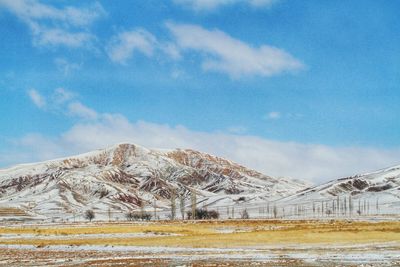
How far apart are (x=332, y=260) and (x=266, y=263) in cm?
554

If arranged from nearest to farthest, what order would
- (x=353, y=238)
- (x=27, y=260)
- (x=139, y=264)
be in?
(x=139, y=264) → (x=27, y=260) → (x=353, y=238)

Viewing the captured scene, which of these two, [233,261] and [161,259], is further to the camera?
[161,259]

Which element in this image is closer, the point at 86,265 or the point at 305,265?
the point at 305,265

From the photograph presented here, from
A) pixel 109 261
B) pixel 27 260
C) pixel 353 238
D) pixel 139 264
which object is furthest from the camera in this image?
pixel 353 238

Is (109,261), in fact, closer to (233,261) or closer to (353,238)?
(233,261)

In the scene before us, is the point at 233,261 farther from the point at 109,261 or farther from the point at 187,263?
the point at 109,261

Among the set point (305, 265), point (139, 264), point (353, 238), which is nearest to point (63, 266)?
point (139, 264)

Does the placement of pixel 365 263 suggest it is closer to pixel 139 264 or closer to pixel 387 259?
pixel 387 259

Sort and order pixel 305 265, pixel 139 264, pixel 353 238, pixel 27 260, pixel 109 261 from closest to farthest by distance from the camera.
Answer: pixel 305 265, pixel 139 264, pixel 109 261, pixel 27 260, pixel 353 238

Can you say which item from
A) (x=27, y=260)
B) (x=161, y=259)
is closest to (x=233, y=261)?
(x=161, y=259)

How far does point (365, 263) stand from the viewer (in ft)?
129

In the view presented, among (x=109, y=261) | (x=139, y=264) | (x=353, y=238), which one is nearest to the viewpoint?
(x=139, y=264)

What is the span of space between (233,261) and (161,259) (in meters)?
6.45

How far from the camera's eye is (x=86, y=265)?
139ft
